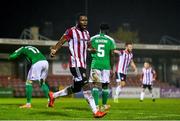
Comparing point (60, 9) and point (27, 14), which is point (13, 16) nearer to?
point (27, 14)

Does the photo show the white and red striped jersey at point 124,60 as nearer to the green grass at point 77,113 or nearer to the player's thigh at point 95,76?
the green grass at point 77,113

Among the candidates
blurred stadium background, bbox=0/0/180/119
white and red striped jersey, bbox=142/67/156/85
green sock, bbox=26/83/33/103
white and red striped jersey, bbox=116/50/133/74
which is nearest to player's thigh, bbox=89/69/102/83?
green sock, bbox=26/83/33/103

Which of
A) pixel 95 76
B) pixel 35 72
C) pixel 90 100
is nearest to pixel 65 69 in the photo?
pixel 35 72

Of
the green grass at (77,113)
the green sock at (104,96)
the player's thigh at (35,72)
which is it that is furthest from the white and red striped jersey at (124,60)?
the green sock at (104,96)

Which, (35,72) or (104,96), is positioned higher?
(35,72)

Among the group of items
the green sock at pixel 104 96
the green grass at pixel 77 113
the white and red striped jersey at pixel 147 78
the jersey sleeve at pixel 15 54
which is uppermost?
the jersey sleeve at pixel 15 54

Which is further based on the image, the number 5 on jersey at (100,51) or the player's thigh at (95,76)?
the number 5 on jersey at (100,51)

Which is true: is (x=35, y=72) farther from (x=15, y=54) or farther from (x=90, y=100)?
(x=90, y=100)

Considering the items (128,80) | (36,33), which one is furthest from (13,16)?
(128,80)

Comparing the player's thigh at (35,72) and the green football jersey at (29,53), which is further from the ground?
the green football jersey at (29,53)

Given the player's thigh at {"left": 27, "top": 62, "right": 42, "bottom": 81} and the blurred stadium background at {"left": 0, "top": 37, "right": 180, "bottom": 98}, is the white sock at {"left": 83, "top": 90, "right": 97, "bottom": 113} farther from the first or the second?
the blurred stadium background at {"left": 0, "top": 37, "right": 180, "bottom": 98}

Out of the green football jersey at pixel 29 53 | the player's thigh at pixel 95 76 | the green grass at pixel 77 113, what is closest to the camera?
the green grass at pixel 77 113

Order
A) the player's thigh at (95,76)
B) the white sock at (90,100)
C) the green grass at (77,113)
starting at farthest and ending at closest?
the player's thigh at (95,76), the green grass at (77,113), the white sock at (90,100)

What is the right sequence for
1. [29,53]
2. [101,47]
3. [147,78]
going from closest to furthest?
[101,47] < [29,53] < [147,78]
